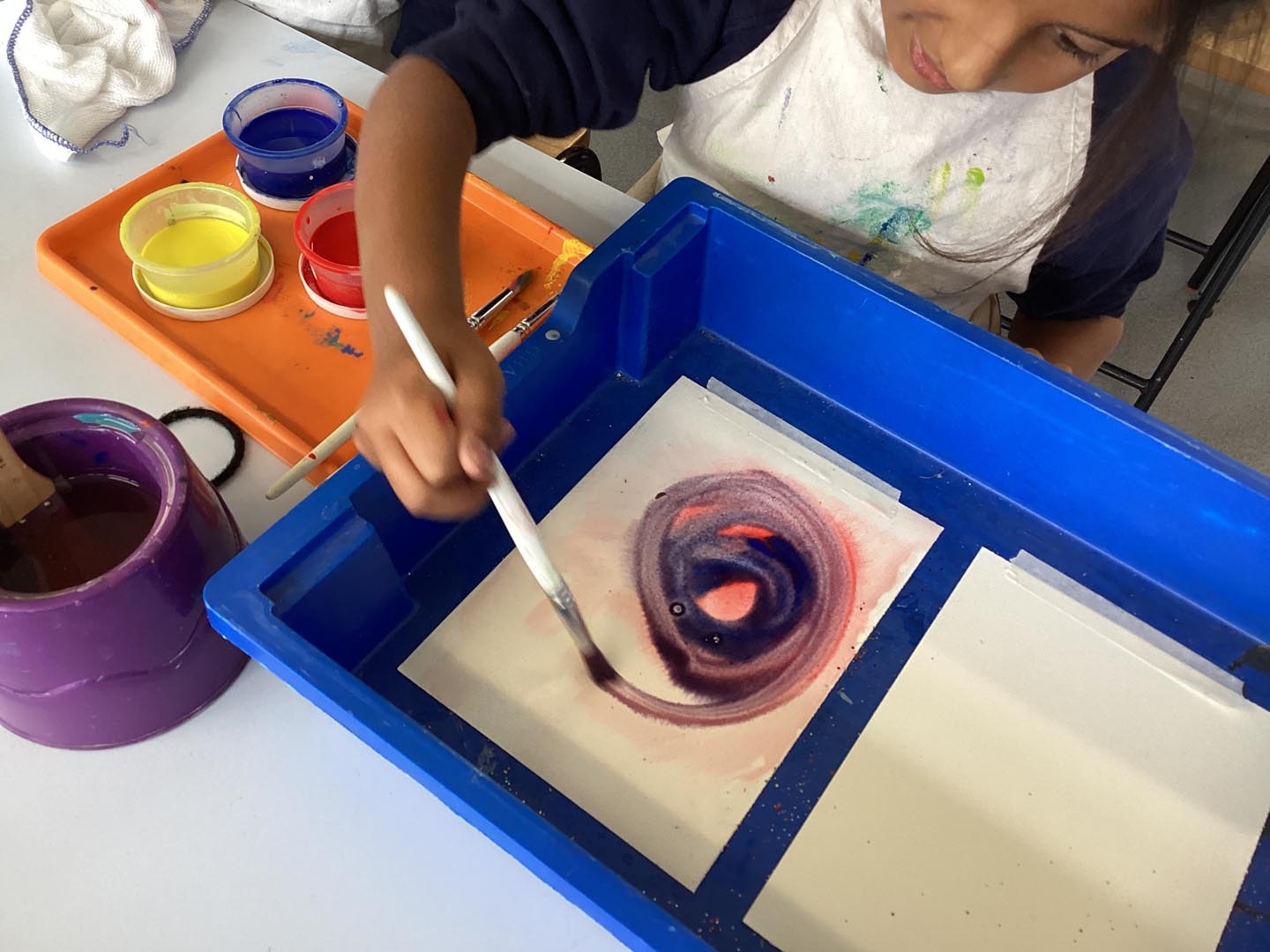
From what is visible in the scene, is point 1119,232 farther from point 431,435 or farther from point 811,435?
point 431,435

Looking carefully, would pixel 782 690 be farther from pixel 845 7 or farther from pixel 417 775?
pixel 845 7

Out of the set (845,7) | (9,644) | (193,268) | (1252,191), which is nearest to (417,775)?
(9,644)

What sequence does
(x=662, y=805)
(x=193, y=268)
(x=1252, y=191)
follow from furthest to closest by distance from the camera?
(x=1252, y=191), (x=193, y=268), (x=662, y=805)

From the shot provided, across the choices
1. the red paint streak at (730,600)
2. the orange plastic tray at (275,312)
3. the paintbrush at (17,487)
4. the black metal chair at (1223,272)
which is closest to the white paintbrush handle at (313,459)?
the orange plastic tray at (275,312)

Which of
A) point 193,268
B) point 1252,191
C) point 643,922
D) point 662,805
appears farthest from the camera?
point 1252,191

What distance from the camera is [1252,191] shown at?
1.21m

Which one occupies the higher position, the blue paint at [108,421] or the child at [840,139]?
the child at [840,139]

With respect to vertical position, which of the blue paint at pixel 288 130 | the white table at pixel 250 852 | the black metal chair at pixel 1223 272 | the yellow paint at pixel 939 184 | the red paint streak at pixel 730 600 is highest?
the black metal chair at pixel 1223 272

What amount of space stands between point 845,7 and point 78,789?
678 mm

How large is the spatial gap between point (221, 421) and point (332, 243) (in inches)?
6.2

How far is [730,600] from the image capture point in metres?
0.58

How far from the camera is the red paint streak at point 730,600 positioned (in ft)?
1.90

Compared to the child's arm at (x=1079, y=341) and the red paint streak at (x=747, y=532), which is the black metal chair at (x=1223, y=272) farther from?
the red paint streak at (x=747, y=532)

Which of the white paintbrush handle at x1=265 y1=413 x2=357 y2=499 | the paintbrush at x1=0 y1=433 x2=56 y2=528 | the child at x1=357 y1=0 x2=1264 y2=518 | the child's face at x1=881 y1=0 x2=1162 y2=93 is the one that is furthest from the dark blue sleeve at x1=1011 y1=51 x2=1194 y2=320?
the paintbrush at x1=0 y1=433 x2=56 y2=528
